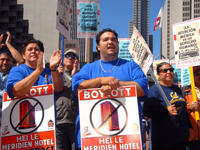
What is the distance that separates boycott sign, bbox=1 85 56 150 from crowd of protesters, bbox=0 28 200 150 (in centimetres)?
13

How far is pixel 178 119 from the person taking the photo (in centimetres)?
378

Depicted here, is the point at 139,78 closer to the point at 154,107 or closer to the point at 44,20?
the point at 154,107

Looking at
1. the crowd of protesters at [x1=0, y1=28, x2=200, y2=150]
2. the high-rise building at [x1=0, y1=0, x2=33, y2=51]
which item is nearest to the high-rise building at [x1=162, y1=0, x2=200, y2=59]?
the high-rise building at [x1=0, y1=0, x2=33, y2=51]

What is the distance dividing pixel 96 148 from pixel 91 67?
0.91 meters

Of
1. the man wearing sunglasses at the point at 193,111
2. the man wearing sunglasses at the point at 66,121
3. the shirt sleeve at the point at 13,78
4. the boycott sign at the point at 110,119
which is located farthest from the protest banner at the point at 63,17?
the man wearing sunglasses at the point at 193,111

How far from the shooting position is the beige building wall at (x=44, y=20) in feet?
275

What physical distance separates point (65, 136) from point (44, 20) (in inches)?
3362

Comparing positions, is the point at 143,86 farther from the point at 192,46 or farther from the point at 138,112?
the point at 192,46

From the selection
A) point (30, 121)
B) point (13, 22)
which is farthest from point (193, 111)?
point (13, 22)

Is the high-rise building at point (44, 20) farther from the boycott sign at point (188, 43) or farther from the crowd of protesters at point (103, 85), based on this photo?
the crowd of protesters at point (103, 85)

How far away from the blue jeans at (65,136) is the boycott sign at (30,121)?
3.93ft

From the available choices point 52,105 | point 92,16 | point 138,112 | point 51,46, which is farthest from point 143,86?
point 51,46

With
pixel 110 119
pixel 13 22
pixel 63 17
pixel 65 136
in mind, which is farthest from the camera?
pixel 13 22

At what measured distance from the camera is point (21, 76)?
288cm
